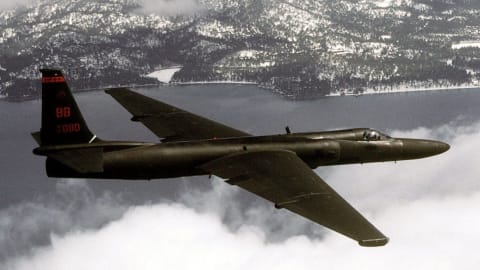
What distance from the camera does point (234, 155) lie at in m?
42.0

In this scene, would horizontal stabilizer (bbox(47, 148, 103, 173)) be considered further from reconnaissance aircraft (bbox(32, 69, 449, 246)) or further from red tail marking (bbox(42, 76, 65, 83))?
red tail marking (bbox(42, 76, 65, 83))

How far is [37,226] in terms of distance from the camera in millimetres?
189750

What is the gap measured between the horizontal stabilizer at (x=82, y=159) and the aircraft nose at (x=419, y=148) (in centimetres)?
2751

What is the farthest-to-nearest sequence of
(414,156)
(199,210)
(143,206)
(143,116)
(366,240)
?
1. (199,210)
2. (143,206)
3. (143,116)
4. (414,156)
5. (366,240)

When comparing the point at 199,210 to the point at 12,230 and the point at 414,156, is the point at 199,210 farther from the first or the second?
the point at 414,156

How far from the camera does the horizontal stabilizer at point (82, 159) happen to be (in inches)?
1467

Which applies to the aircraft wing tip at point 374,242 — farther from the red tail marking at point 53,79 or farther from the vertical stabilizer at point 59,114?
the red tail marking at point 53,79

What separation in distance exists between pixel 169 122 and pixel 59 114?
15.1 meters

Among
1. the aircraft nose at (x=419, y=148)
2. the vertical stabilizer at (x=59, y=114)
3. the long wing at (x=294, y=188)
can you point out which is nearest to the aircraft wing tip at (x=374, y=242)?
the long wing at (x=294, y=188)

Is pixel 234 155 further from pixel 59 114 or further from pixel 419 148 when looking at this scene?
pixel 419 148

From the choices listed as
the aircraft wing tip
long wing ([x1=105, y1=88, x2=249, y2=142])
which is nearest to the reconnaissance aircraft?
long wing ([x1=105, y1=88, x2=249, y2=142])

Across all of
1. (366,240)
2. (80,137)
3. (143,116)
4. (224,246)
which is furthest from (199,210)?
(366,240)

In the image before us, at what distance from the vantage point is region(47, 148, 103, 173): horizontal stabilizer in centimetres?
3725

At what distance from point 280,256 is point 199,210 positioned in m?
35.7
